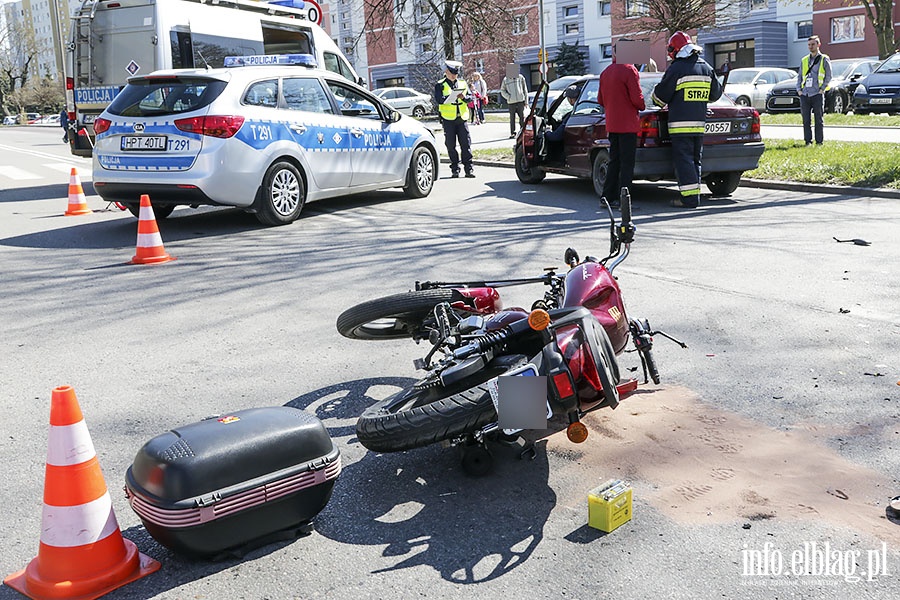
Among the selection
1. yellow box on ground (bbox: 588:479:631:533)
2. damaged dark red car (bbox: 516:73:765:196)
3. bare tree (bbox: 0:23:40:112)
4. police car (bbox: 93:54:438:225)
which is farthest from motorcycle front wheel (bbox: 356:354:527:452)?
bare tree (bbox: 0:23:40:112)

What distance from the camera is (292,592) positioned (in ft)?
9.52

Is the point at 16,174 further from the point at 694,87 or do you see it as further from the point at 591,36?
the point at 591,36

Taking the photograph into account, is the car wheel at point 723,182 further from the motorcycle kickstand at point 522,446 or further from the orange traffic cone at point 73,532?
the orange traffic cone at point 73,532

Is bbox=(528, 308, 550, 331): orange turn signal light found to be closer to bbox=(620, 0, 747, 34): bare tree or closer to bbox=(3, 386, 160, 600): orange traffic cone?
bbox=(3, 386, 160, 600): orange traffic cone

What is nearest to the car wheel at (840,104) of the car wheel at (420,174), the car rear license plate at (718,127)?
the car rear license plate at (718,127)

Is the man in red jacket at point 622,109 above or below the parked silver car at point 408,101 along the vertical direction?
below

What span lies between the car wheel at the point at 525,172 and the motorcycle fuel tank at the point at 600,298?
9.53m

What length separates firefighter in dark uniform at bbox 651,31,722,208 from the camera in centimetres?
1030

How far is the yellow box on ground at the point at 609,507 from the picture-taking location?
126 inches

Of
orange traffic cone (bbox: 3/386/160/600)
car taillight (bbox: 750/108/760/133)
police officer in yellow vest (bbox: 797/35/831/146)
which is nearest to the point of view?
orange traffic cone (bbox: 3/386/160/600)

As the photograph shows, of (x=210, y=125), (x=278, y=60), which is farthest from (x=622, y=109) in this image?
(x=278, y=60)

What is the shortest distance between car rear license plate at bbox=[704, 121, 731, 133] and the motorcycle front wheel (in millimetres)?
8287

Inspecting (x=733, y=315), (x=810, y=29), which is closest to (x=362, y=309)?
(x=733, y=315)

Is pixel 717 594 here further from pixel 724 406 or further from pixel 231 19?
pixel 231 19
